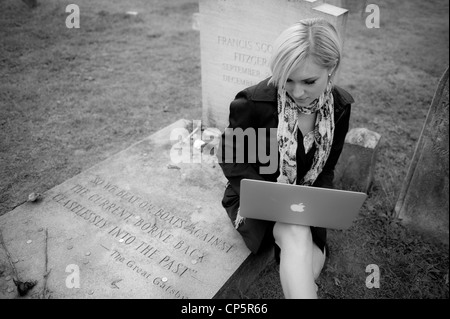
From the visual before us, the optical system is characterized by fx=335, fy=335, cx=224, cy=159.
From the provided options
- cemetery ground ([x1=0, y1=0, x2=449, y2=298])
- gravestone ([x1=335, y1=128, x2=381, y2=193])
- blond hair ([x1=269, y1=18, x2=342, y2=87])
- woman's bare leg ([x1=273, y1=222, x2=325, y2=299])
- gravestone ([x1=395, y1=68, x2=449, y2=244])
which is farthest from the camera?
gravestone ([x1=335, y1=128, x2=381, y2=193])

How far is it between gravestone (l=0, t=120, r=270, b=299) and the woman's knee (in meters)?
0.44

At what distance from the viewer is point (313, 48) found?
1.78m

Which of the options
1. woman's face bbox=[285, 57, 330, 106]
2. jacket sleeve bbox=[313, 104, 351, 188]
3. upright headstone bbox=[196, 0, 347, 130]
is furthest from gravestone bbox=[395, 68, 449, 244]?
woman's face bbox=[285, 57, 330, 106]

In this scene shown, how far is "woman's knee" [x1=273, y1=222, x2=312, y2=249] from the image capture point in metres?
2.05

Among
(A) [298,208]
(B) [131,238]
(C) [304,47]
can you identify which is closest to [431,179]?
(A) [298,208]

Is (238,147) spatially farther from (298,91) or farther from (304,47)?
(304,47)

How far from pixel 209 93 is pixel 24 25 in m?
4.41

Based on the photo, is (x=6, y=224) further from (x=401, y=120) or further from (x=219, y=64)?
(x=401, y=120)

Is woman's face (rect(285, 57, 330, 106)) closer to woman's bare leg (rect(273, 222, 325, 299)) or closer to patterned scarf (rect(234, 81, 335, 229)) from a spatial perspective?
patterned scarf (rect(234, 81, 335, 229))

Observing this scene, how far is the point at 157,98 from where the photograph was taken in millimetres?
4945

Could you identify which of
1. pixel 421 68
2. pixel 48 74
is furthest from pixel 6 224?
pixel 421 68

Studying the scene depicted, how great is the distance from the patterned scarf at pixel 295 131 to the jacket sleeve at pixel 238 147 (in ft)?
0.62

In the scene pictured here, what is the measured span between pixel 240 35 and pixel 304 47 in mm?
1679

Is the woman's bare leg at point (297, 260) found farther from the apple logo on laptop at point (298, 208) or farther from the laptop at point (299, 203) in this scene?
the apple logo on laptop at point (298, 208)
